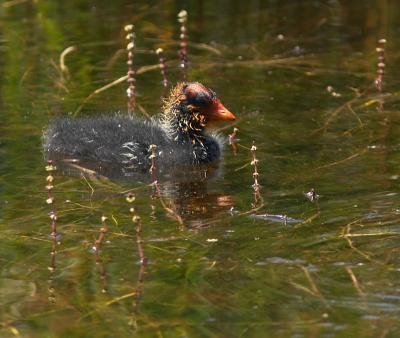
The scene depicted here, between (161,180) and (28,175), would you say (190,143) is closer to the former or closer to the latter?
(161,180)

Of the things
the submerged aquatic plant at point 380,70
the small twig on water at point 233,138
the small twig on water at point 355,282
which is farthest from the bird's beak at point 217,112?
the small twig on water at point 355,282

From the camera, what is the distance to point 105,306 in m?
6.00

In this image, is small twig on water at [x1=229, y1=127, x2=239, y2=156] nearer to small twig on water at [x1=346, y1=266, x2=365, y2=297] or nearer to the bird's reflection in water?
the bird's reflection in water

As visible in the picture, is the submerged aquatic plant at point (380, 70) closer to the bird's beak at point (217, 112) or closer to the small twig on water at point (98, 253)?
the bird's beak at point (217, 112)

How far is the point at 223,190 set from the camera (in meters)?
8.05

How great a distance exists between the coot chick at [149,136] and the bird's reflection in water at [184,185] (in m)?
0.10

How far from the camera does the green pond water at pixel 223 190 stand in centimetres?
595

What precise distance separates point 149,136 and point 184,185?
712mm

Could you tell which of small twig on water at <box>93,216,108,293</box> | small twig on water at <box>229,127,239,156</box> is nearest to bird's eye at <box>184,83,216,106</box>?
small twig on water at <box>229,127,239,156</box>

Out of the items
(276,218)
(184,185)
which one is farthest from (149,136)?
(276,218)

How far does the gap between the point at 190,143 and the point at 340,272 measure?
2.92 meters

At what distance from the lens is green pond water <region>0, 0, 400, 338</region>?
5949 millimetres

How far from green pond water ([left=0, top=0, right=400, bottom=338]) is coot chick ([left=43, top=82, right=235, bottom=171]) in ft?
0.67

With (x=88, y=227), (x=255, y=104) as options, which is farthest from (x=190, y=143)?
(x=88, y=227)
